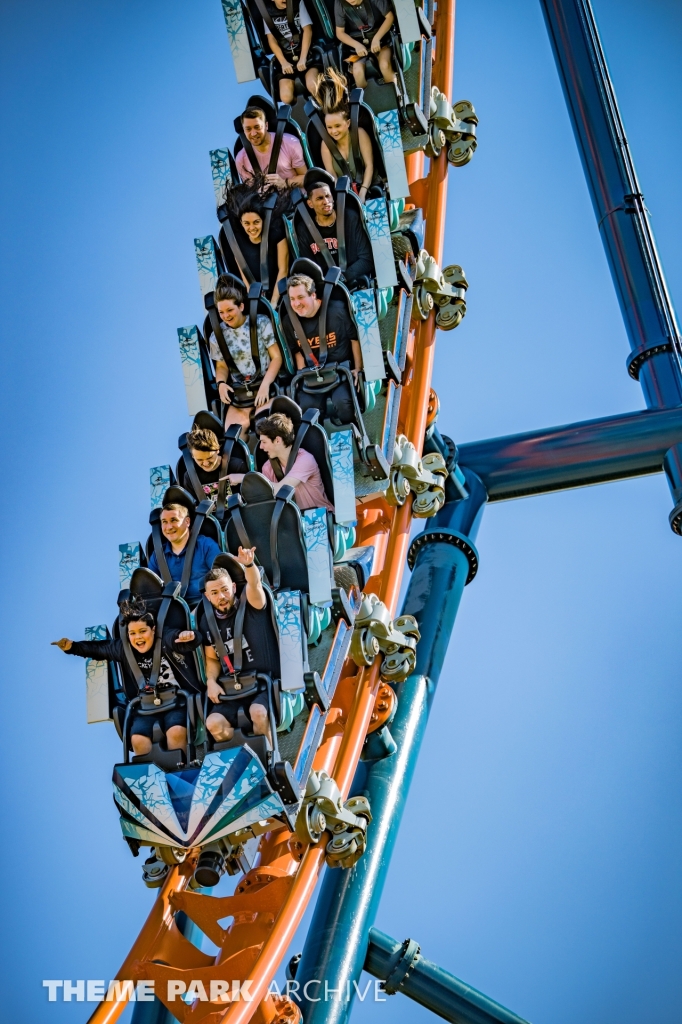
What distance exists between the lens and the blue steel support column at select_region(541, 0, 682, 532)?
8789mm

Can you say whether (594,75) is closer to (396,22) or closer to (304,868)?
(396,22)

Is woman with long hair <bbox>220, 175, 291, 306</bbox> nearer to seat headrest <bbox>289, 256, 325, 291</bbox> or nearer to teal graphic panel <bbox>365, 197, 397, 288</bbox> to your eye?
teal graphic panel <bbox>365, 197, 397, 288</bbox>

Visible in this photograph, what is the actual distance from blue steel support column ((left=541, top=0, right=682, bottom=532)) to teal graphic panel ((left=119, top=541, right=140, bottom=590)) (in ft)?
9.59

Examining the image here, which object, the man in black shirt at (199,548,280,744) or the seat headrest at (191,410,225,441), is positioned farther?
the seat headrest at (191,410,225,441)

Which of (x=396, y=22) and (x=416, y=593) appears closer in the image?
(x=416, y=593)

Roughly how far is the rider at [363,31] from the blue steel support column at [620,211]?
1.28 meters

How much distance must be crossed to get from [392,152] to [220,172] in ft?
3.10

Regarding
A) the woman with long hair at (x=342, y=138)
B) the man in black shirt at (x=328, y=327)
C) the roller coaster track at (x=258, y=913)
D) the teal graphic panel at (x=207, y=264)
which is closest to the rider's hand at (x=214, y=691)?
the roller coaster track at (x=258, y=913)

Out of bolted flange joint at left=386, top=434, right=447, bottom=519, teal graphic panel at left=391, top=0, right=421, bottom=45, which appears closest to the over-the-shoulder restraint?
bolted flange joint at left=386, top=434, right=447, bottom=519

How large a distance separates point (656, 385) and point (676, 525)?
0.81 m

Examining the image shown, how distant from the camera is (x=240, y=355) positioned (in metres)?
7.59

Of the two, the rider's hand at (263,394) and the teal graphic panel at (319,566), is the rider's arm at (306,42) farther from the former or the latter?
the teal graphic panel at (319,566)

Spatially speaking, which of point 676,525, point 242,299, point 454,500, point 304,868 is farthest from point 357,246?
point 304,868

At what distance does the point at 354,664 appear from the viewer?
23.1 feet
